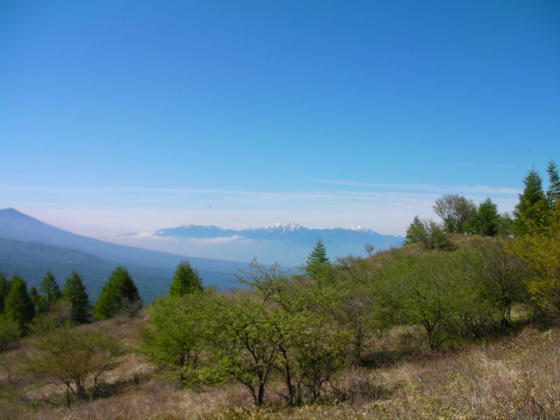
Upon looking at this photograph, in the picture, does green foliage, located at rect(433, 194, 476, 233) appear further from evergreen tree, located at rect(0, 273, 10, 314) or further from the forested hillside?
evergreen tree, located at rect(0, 273, 10, 314)

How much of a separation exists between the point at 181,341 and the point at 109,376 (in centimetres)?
1285

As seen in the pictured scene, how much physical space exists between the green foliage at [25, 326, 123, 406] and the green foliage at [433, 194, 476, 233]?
208ft

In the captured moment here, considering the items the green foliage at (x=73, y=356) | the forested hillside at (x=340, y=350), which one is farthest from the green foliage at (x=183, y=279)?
the green foliage at (x=73, y=356)

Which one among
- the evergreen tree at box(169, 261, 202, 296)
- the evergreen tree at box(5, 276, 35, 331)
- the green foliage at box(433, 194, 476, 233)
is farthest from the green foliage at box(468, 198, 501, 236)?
the evergreen tree at box(5, 276, 35, 331)

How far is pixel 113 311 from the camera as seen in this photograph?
2069 inches

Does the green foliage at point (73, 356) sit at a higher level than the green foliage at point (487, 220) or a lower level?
lower

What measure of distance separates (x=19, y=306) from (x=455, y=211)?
86.3 meters

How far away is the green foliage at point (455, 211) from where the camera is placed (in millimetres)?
61844

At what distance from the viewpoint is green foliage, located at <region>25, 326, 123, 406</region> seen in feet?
63.2

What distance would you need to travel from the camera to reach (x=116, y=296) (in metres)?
53.5

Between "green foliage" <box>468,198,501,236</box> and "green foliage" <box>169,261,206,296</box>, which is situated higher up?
"green foliage" <box>468,198,501,236</box>

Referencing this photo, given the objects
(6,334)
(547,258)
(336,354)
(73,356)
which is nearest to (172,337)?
(73,356)

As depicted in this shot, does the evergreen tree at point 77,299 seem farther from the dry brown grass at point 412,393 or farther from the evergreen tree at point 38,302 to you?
the dry brown grass at point 412,393

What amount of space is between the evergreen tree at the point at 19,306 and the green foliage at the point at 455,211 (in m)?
81.7
